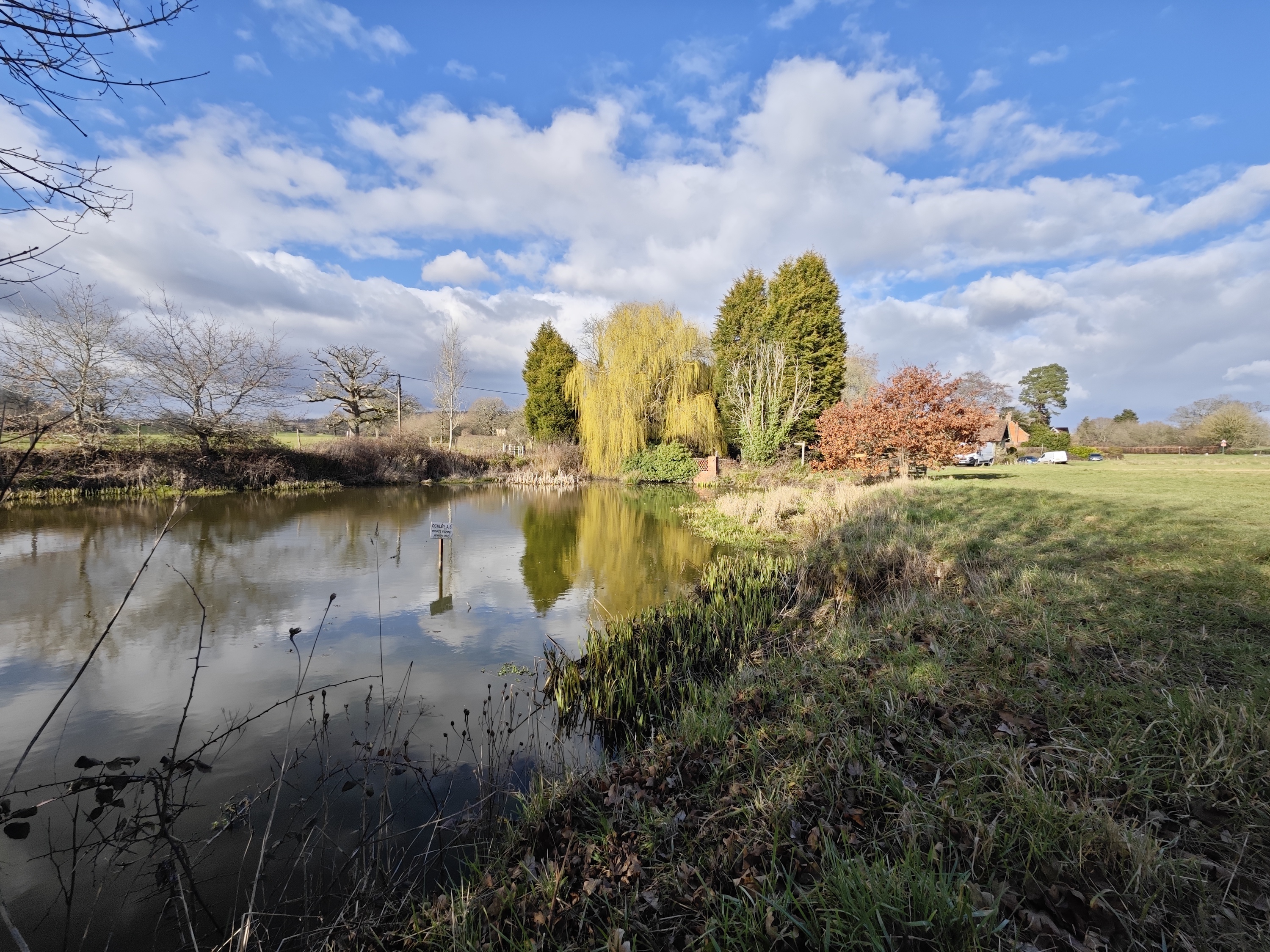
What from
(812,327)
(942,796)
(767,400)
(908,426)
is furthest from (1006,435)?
(942,796)

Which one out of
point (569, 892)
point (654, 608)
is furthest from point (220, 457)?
point (569, 892)

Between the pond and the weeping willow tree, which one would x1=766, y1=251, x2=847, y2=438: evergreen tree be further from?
the pond

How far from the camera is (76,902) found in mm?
2490

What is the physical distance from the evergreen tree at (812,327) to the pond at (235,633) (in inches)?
609

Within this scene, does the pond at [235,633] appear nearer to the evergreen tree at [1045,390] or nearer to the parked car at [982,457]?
the parked car at [982,457]

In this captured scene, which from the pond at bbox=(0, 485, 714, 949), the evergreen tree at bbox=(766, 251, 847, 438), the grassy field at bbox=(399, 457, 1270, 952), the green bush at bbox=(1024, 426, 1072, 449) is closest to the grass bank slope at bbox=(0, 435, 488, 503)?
the pond at bbox=(0, 485, 714, 949)

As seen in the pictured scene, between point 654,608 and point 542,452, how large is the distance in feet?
81.3

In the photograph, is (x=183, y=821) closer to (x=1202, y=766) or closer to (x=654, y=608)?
(x=654, y=608)

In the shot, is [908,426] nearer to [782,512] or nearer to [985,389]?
[782,512]

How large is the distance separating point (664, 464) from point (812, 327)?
391 inches

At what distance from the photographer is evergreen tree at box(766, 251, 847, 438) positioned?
25016mm

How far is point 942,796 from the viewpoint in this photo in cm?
244

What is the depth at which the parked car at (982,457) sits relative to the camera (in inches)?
1535

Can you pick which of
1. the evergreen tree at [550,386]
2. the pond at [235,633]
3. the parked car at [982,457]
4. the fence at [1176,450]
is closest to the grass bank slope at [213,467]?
the pond at [235,633]
